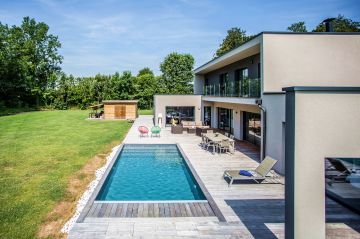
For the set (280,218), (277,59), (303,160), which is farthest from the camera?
(277,59)

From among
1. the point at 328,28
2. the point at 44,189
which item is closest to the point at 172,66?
the point at 328,28

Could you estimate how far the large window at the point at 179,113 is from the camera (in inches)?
1111

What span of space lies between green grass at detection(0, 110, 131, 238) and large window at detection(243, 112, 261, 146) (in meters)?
8.93

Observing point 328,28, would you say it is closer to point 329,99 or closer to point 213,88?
point 213,88

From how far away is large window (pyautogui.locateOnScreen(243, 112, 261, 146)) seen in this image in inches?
698

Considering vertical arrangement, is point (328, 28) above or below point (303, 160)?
above

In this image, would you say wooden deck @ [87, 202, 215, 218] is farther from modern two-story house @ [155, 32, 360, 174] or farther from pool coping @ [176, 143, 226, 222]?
modern two-story house @ [155, 32, 360, 174]

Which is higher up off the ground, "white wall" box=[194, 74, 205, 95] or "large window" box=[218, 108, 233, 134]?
"white wall" box=[194, 74, 205, 95]

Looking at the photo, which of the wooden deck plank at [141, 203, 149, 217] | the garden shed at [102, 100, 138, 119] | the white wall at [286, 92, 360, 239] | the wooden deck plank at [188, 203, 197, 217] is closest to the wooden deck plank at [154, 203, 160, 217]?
the wooden deck plank at [141, 203, 149, 217]

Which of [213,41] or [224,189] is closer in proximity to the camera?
[224,189]

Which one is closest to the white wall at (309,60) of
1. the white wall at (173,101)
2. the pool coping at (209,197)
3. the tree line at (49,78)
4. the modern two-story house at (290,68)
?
the modern two-story house at (290,68)

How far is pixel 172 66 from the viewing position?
62.9 meters

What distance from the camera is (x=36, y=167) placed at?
1297 cm

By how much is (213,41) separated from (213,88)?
3657cm
